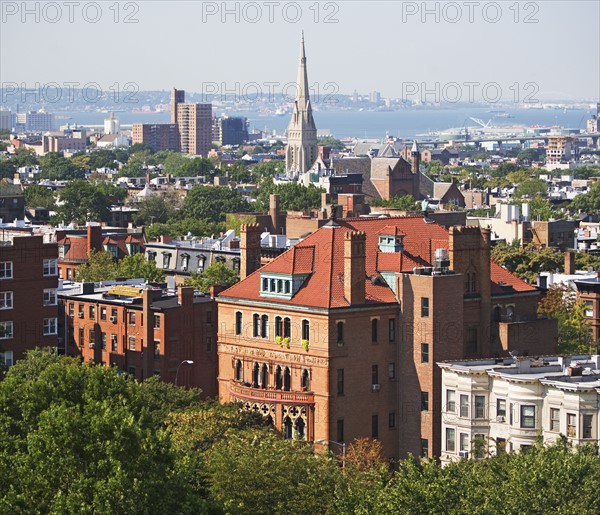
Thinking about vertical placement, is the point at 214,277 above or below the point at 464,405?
above

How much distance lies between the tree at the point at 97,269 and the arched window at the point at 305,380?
46939mm

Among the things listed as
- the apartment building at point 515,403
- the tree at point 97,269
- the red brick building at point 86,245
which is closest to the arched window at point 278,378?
the apartment building at point 515,403

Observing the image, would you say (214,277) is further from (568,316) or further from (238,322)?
(238,322)

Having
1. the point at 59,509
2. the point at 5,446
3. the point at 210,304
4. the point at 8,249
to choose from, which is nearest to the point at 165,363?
the point at 210,304

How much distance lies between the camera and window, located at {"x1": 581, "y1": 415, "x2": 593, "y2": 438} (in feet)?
240

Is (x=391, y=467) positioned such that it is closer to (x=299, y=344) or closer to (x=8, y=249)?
(x=299, y=344)

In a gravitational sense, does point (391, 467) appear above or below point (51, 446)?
below

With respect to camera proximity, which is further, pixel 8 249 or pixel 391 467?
pixel 8 249

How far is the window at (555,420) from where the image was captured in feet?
243

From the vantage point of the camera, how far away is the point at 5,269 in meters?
95.2

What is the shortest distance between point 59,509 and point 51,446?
301 centimetres

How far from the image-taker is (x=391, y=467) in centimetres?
8138

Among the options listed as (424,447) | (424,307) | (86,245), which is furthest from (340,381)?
(86,245)

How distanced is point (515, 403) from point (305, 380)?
10.1m
